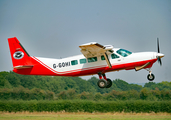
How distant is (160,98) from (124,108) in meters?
10.4

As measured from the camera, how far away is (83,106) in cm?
4194

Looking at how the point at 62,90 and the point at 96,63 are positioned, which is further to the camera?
the point at 62,90

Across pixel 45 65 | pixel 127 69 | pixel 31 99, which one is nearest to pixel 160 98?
pixel 31 99

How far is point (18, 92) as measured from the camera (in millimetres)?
46250

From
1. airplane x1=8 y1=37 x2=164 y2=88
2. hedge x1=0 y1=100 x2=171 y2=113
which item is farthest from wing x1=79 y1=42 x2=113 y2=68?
hedge x1=0 y1=100 x2=171 y2=113

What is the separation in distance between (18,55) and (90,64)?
282 inches

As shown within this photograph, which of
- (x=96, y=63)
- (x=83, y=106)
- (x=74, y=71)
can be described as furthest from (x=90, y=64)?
(x=83, y=106)

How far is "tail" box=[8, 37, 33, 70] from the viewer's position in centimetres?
2316

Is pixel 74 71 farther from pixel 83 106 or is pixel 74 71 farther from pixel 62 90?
pixel 62 90

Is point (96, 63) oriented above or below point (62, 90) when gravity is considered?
above

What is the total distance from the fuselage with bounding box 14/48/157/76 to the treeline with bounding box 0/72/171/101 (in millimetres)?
25107

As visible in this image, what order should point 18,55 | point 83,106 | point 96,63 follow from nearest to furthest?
point 96,63
point 18,55
point 83,106

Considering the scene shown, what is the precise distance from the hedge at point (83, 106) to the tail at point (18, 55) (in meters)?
19.8

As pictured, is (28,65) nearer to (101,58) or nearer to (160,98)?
(101,58)
